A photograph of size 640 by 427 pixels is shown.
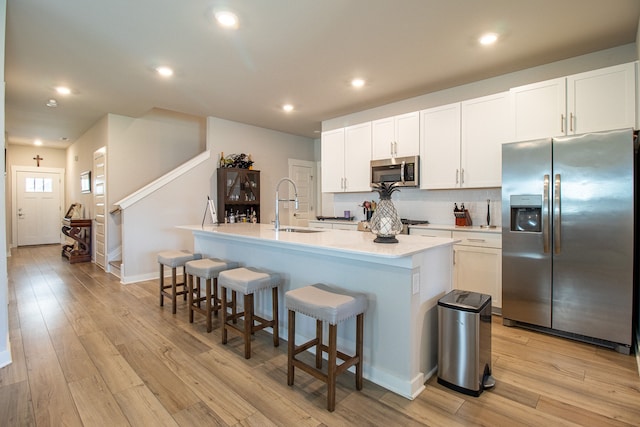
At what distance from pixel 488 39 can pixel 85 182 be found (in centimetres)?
755

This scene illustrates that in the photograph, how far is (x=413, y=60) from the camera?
3.26 metres

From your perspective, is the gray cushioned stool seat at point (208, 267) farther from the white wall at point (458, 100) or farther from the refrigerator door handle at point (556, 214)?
the refrigerator door handle at point (556, 214)

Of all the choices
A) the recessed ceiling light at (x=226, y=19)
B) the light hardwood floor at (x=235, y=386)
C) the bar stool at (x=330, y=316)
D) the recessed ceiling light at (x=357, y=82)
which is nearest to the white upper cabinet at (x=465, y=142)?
the recessed ceiling light at (x=357, y=82)

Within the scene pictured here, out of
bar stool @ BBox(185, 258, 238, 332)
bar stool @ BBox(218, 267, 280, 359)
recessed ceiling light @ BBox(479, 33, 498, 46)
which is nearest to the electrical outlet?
bar stool @ BBox(218, 267, 280, 359)

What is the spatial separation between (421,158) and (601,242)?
2.06 m

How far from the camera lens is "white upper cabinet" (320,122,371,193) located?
470 centimetres

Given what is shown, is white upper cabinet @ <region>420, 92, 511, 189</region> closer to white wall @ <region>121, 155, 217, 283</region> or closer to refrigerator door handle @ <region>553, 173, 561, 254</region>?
refrigerator door handle @ <region>553, 173, 561, 254</region>

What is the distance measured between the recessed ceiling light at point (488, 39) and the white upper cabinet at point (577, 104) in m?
0.65

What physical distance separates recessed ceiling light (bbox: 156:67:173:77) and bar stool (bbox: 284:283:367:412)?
294 cm

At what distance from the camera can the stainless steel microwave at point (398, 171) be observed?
4109mm

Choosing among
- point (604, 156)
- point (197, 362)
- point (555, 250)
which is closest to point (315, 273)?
point (197, 362)

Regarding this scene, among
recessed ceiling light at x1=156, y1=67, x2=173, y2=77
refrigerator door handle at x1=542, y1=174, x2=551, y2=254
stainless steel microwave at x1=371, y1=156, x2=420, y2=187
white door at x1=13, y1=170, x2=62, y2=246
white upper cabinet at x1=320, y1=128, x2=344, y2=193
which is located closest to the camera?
refrigerator door handle at x1=542, y1=174, x2=551, y2=254

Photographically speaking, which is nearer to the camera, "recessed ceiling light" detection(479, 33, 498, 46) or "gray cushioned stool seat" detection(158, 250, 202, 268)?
"recessed ceiling light" detection(479, 33, 498, 46)

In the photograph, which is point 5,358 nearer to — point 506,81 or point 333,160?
point 333,160
